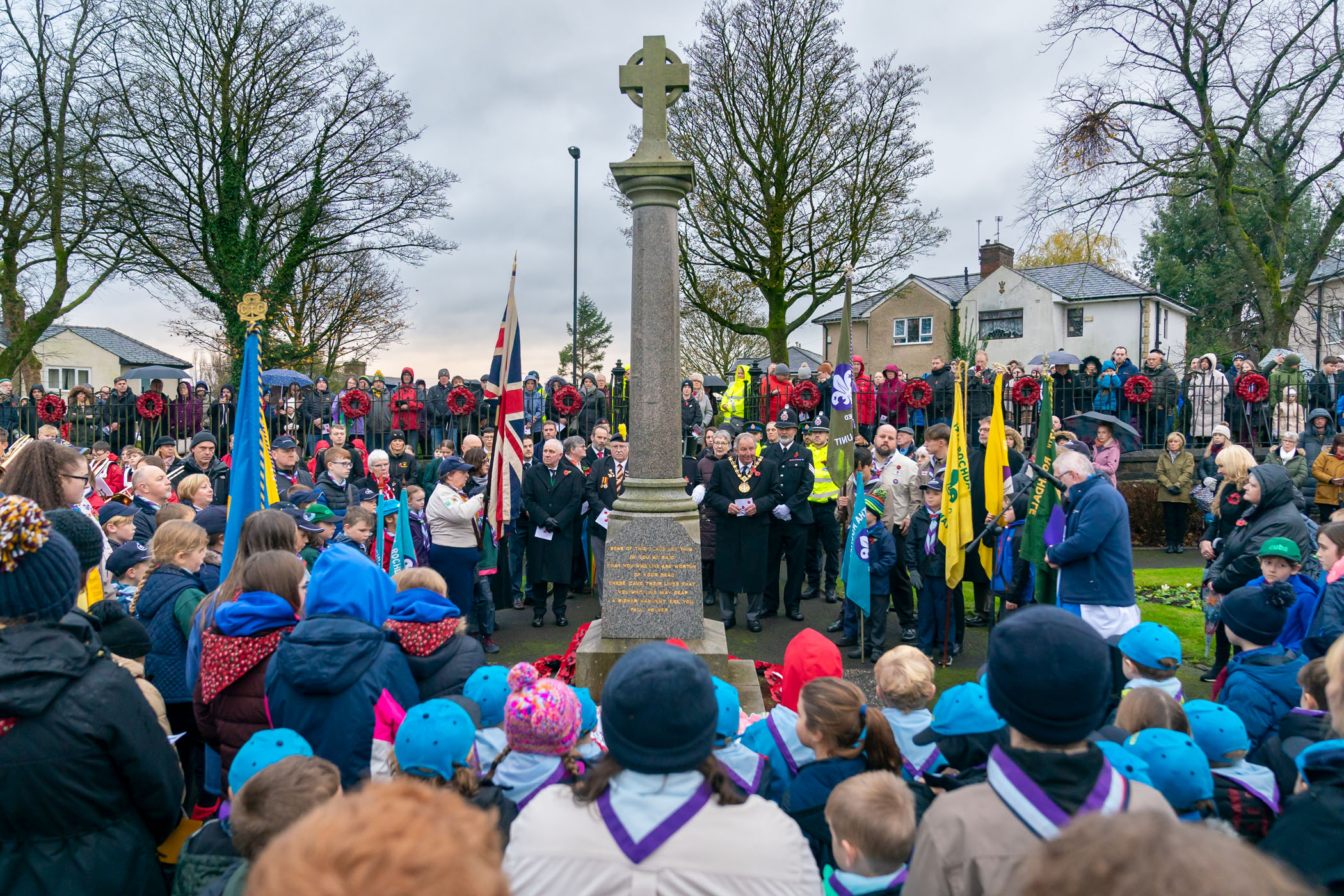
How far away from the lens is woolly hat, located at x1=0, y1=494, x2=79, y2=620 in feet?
7.57

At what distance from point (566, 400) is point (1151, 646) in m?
9.95

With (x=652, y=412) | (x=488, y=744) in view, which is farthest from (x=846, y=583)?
(x=488, y=744)

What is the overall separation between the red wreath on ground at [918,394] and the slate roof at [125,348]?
45.4 meters

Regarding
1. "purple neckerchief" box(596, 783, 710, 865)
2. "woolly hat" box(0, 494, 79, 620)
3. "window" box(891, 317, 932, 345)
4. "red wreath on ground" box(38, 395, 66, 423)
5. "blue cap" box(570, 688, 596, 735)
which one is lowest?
"blue cap" box(570, 688, 596, 735)

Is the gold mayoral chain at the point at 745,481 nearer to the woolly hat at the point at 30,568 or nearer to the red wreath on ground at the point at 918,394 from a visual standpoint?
the red wreath on ground at the point at 918,394

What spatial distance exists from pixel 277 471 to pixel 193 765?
16.2 ft

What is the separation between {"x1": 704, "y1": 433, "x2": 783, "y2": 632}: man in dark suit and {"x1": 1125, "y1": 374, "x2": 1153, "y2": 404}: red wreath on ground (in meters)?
7.73

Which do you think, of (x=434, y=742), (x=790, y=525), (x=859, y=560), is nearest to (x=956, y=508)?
(x=859, y=560)

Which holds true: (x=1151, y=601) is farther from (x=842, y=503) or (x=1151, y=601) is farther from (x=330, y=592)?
(x=330, y=592)

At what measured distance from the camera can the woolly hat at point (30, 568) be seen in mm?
2307

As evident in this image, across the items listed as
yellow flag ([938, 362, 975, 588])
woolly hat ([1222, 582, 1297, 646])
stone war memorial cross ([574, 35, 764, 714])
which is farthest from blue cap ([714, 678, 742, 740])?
yellow flag ([938, 362, 975, 588])

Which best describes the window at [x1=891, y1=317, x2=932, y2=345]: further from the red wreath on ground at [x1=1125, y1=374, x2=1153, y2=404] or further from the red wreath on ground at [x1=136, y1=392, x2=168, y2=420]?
the red wreath on ground at [x1=136, y1=392, x2=168, y2=420]

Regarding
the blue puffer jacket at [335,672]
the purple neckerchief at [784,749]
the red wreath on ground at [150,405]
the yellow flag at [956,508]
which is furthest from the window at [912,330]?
the blue puffer jacket at [335,672]

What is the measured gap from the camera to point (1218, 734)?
9.15ft
